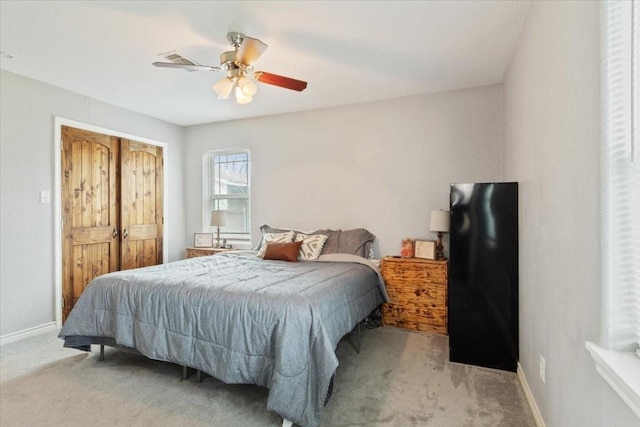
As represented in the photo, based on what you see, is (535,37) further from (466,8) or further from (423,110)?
(423,110)

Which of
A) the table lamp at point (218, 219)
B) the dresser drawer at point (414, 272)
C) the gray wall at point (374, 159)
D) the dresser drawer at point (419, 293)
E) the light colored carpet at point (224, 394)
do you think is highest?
the gray wall at point (374, 159)

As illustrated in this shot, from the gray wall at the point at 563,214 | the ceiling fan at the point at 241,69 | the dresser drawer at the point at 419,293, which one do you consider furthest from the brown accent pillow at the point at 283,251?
the gray wall at the point at 563,214

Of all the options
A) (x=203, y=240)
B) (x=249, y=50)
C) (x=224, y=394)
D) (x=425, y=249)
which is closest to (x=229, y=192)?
(x=203, y=240)

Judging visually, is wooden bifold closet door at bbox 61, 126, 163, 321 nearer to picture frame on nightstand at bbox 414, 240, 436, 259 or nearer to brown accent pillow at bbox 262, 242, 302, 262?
brown accent pillow at bbox 262, 242, 302, 262

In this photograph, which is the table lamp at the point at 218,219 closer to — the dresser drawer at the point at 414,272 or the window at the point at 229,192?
the window at the point at 229,192

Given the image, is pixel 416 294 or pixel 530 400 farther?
pixel 416 294

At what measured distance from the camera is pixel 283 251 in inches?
140

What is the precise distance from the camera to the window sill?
807mm

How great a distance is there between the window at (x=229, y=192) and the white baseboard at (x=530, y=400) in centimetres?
349

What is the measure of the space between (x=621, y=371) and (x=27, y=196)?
4411 mm

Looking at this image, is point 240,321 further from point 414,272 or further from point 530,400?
point 414,272

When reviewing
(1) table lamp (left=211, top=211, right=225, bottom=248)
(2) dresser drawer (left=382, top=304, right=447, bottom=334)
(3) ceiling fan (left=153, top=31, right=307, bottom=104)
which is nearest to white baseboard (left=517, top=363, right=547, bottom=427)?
(2) dresser drawer (left=382, top=304, right=447, bottom=334)

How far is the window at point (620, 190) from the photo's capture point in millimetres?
980

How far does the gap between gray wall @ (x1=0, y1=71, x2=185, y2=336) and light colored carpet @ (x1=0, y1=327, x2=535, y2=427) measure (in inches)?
23.3
